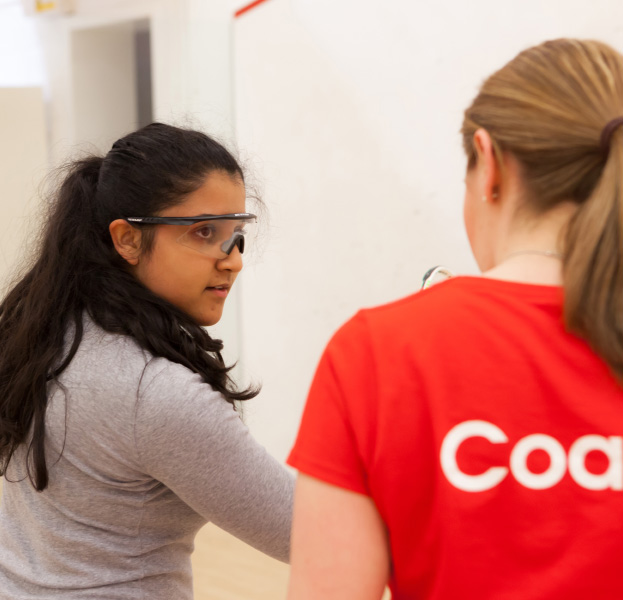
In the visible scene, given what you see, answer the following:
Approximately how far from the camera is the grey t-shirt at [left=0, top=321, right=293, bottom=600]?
1032 millimetres

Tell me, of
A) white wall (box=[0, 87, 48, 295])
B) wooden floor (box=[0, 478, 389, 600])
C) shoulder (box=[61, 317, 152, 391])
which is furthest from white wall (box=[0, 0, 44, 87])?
shoulder (box=[61, 317, 152, 391])

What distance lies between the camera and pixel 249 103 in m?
3.92

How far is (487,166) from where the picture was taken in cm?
75

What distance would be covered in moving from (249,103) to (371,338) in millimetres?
3385

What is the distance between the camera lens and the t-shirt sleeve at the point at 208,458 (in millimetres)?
1026

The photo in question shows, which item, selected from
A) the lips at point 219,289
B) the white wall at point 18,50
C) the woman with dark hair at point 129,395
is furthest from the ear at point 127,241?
the white wall at point 18,50

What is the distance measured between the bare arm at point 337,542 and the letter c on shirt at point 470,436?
0.08m

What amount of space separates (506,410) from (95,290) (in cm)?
69

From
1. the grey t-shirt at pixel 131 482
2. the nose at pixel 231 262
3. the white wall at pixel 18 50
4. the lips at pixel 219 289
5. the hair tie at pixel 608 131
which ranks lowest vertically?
the grey t-shirt at pixel 131 482

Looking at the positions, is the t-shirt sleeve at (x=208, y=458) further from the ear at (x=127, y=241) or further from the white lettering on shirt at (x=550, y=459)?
the white lettering on shirt at (x=550, y=459)

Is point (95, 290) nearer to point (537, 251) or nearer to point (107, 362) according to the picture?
point (107, 362)

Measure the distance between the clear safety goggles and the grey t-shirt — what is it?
7.5 inches

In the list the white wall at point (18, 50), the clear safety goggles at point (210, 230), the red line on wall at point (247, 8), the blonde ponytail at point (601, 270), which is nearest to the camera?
the blonde ponytail at point (601, 270)

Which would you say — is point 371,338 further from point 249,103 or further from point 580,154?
point 249,103
